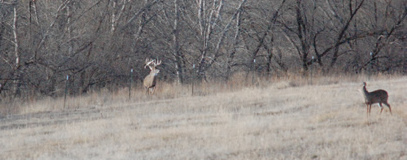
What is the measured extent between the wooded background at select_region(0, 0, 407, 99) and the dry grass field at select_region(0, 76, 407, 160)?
585cm

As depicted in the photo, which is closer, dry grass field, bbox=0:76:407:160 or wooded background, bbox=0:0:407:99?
dry grass field, bbox=0:76:407:160

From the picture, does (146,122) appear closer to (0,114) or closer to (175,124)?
(175,124)

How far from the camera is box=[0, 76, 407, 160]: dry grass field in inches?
388

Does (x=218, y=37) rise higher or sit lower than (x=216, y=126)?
higher

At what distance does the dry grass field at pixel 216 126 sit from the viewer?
9852 millimetres

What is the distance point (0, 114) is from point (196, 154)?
935 cm

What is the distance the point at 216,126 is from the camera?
1242cm

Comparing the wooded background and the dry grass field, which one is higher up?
the wooded background

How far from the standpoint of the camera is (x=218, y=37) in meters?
28.3

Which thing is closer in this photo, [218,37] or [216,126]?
[216,126]

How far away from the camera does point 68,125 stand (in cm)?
1397

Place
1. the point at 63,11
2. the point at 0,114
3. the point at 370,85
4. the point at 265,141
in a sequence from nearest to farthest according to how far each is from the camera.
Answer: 1. the point at 265,141
2. the point at 0,114
3. the point at 370,85
4. the point at 63,11

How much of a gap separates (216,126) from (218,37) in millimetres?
16120

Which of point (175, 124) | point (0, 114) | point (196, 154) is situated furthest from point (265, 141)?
point (0, 114)
